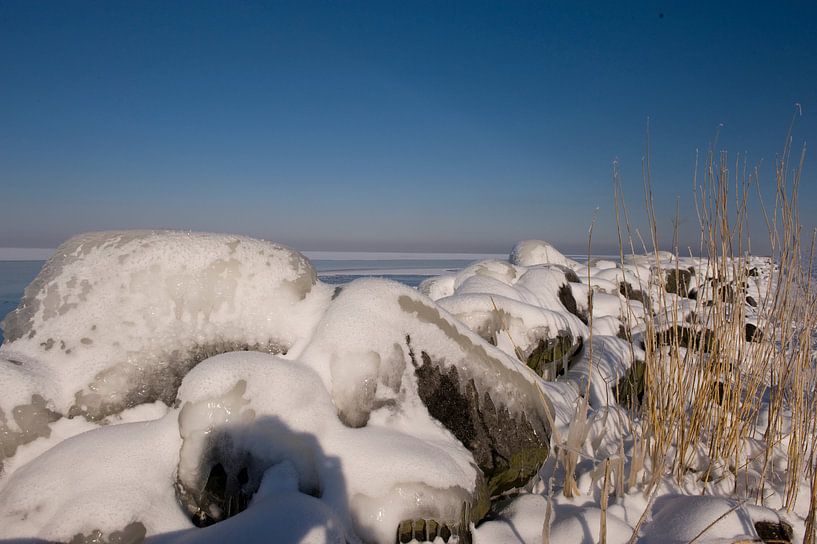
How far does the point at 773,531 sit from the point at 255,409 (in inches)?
69.2

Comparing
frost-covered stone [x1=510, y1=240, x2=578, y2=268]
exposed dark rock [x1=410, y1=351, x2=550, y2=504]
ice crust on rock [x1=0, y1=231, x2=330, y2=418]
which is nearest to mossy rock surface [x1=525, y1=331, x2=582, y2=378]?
exposed dark rock [x1=410, y1=351, x2=550, y2=504]

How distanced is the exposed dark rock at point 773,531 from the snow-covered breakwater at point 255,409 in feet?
0.08

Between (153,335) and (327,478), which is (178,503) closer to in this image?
(327,478)

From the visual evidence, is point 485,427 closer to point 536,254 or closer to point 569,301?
point 569,301

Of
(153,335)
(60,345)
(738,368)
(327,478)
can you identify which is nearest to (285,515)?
(327,478)

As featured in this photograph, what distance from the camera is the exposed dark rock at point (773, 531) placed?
1423 mm

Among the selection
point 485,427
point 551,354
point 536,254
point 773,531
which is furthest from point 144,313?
point 536,254

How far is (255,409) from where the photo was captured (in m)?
1.52

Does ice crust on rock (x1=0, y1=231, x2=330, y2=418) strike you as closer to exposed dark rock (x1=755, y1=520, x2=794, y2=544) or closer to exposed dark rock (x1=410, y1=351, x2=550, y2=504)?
exposed dark rock (x1=410, y1=351, x2=550, y2=504)

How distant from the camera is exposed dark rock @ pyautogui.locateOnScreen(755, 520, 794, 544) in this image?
4.67 feet

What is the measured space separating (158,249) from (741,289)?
239 centimetres

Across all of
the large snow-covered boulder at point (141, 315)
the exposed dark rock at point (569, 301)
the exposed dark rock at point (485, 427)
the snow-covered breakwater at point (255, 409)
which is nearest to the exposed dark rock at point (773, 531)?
the snow-covered breakwater at point (255, 409)

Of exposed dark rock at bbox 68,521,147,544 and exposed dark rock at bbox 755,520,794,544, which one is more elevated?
exposed dark rock at bbox 68,521,147,544

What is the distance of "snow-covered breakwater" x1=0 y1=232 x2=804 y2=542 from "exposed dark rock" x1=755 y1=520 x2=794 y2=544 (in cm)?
2
